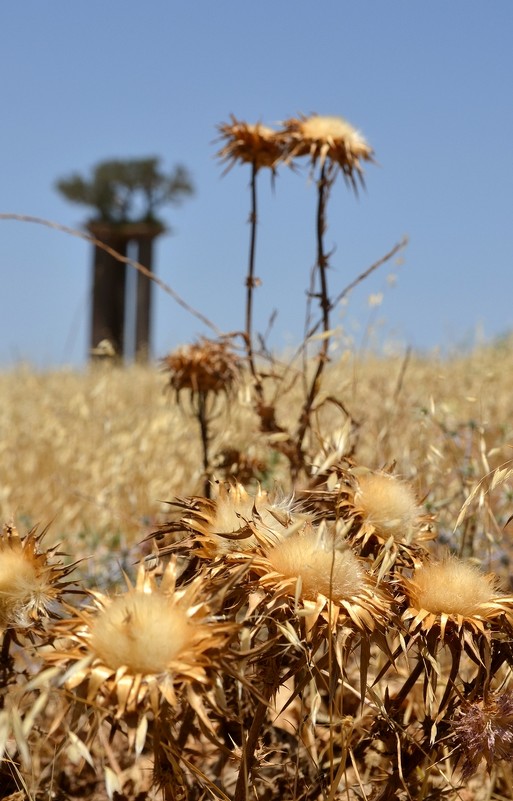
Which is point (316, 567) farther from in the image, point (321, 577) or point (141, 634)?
point (141, 634)

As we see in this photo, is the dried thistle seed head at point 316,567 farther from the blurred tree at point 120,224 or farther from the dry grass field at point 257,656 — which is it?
the blurred tree at point 120,224

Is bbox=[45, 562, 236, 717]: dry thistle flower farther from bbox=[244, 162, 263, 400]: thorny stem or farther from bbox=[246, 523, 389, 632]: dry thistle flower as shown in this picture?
bbox=[244, 162, 263, 400]: thorny stem

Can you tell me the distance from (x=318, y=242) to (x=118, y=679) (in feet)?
4.30

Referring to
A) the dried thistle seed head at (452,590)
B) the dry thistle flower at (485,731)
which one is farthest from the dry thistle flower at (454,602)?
A: the dry thistle flower at (485,731)

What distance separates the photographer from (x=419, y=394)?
169 inches

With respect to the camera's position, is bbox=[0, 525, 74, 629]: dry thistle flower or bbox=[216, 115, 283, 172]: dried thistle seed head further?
bbox=[216, 115, 283, 172]: dried thistle seed head

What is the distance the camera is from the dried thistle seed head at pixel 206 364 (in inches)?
73.0

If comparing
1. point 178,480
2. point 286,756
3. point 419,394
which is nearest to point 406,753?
point 286,756

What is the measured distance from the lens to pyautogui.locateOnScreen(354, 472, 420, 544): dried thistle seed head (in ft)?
3.20

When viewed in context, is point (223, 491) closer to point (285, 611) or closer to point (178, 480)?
point (285, 611)

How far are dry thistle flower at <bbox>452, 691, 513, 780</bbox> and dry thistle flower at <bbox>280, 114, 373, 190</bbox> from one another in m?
1.05

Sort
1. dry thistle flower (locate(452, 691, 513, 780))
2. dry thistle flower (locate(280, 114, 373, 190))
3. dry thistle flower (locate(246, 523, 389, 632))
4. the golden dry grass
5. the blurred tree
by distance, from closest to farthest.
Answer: dry thistle flower (locate(246, 523, 389, 632)) → dry thistle flower (locate(452, 691, 513, 780)) → dry thistle flower (locate(280, 114, 373, 190)) → the golden dry grass → the blurred tree

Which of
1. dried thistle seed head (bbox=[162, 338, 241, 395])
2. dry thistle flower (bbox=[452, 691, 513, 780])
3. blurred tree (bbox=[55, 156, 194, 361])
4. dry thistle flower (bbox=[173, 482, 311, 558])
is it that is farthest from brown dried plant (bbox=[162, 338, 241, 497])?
blurred tree (bbox=[55, 156, 194, 361])

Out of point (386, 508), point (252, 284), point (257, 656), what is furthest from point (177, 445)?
point (257, 656)
